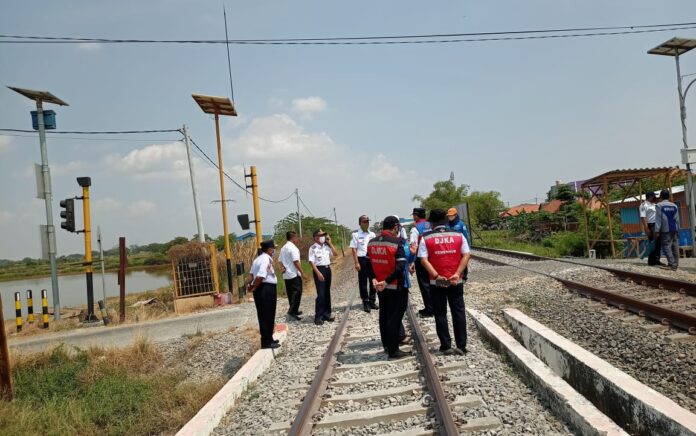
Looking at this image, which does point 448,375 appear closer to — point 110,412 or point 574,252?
point 110,412

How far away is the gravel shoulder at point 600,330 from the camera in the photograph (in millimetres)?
5098

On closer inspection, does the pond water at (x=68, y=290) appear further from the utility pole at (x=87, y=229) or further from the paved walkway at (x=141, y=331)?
the paved walkway at (x=141, y=331)

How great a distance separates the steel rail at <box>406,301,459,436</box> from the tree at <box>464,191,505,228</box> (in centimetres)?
6429

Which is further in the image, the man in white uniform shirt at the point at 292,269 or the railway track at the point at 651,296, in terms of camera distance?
the man in white uniform shirt at the point at 292,269

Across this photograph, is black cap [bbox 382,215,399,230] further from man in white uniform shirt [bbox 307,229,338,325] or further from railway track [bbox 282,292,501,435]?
man in white uniform shirt [bbox 307,229,338,325]

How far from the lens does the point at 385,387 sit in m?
5.17

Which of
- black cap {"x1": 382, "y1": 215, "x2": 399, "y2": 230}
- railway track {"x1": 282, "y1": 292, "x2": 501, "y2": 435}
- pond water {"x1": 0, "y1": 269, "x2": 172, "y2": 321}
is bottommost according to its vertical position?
pond water {"x1": 0, "y1": 269, "x2": 172, "y2": 321}

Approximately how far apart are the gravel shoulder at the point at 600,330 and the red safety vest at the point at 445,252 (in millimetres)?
2104

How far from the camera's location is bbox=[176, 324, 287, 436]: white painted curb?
4496mm

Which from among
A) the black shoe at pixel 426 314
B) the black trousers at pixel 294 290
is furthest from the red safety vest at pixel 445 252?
the black trousers at pixel 294 290

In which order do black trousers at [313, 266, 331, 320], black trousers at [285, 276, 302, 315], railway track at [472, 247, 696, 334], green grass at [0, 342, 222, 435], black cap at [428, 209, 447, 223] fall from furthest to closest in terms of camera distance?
black trousers at [285, 276, 302, 315] → black trousers at [313, 266, 331, 320] → railway track at [472, 247, 696, 334] → green grass at [0, 342, 222, 435] → black cap at [428, 209, 447, 223]

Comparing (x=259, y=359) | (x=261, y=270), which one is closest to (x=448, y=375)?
(x=259, y=359)

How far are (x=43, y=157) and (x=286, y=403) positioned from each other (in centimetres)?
1099

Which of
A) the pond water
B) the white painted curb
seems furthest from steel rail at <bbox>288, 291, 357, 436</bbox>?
the pond water
